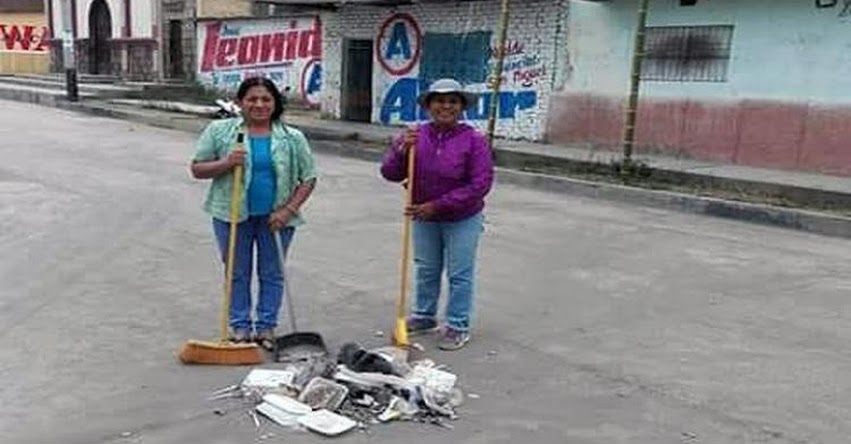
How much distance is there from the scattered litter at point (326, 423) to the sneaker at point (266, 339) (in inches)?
39.3

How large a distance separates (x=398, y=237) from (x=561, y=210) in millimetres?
2854

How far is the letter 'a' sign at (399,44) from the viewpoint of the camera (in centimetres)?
1984

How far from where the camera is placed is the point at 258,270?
209 inches

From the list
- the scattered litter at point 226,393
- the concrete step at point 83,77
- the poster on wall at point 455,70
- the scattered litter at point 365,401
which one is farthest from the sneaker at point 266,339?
the concrete step at point 83,77

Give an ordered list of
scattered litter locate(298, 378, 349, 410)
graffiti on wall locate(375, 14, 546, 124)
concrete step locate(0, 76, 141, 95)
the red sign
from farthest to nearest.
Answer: concrete step locate(0, 76, 141, 95)
the red sign
graffiti on wall locate(375, 14, 546, 124)
scattered litter locate(298, 378, 349, 410)

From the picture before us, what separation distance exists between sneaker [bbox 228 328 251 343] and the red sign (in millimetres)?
19294

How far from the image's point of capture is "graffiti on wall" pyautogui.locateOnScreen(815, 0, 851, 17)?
1283 centimetres

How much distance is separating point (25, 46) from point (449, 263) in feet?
121

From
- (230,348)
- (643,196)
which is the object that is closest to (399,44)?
(643,196)

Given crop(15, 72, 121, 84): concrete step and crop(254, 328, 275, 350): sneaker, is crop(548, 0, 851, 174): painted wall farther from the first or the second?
crop(15, 72, 121, 84): concrete step

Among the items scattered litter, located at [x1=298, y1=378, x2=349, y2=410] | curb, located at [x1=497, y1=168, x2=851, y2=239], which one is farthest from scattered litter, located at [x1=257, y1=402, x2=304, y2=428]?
curb, located at [x1=497, y1=168, x2=851, y2=239]

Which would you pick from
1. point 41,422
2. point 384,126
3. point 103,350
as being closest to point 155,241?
point 103,350

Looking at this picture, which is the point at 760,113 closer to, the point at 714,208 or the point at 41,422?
the point at 714,208

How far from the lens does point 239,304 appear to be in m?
5.25
